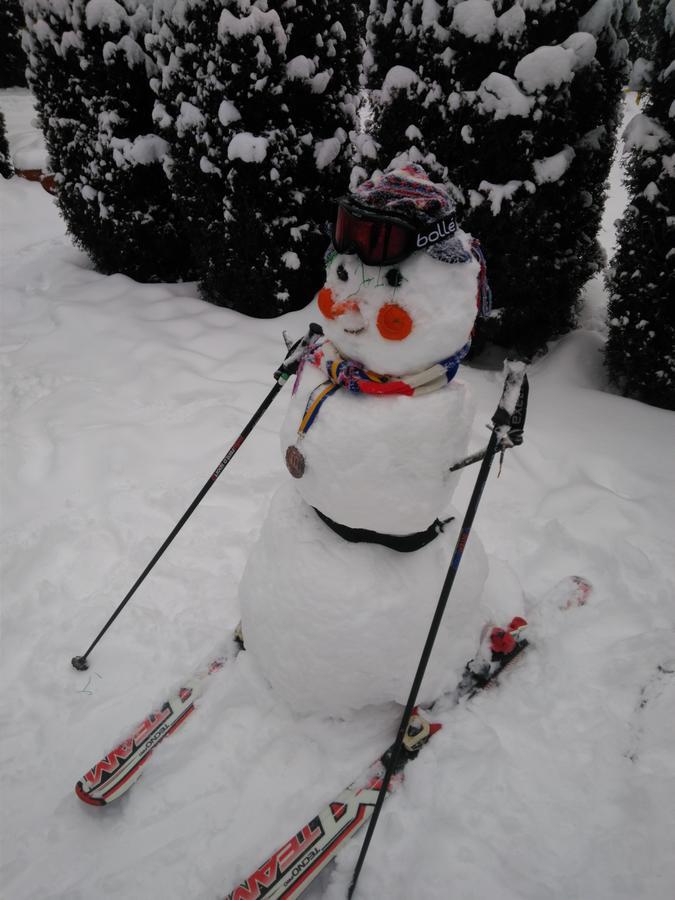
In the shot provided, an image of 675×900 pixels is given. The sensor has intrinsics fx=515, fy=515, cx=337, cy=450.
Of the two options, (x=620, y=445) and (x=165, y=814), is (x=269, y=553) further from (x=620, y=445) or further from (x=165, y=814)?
(x=620, y=445)

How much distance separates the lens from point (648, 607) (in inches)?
97.8

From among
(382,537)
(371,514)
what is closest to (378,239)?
(371,514)

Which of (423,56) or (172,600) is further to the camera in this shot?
(423,56)

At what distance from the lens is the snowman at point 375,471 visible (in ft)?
4.77

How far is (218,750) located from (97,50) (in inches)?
225

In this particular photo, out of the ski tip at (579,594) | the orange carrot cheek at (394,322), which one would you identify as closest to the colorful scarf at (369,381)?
the orange carrot cheek at (394,322)

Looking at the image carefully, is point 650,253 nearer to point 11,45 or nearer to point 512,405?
point 512,405

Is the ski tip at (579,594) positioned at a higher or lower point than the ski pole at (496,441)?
lower

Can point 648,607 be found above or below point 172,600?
above

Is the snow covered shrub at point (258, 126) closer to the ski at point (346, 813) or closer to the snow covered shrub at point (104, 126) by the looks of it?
the snow covered shrub at point (104, 126)

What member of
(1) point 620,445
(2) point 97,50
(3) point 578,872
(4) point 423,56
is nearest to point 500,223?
(4) point 423,56

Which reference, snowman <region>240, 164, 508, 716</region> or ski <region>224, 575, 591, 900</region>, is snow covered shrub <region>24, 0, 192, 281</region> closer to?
snowman <region>240, 164, 508, 716</region>

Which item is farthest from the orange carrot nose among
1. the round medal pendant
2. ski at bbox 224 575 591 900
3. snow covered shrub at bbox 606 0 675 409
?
snow covered shrub at bbox 606 0 675 409

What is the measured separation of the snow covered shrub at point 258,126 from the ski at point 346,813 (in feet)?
12.0
